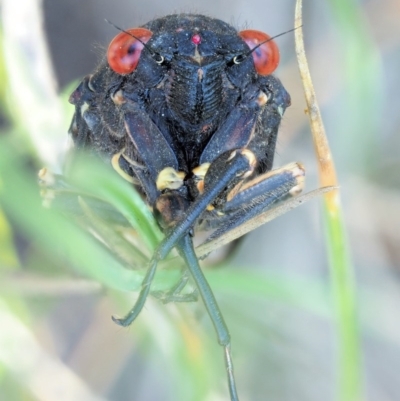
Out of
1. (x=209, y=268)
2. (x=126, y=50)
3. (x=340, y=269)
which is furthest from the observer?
(x=209, y=268)

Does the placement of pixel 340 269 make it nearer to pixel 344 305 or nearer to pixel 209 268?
pixel 344 305

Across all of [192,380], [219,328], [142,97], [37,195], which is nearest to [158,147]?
[142,97]

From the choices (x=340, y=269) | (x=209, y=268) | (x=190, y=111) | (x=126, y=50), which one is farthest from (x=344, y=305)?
(x=126, y=50)

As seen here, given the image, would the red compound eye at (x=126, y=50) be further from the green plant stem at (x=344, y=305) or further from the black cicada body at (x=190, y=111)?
the green plant stem at (x=344, y=305)

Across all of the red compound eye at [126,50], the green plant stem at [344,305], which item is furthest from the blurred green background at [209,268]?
the red compound eye at [126,50]

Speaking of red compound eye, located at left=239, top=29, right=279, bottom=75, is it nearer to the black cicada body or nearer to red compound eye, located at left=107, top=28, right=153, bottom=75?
the black cicada body

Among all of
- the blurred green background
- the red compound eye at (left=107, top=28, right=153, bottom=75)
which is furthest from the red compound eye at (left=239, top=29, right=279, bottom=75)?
the blurred green background
